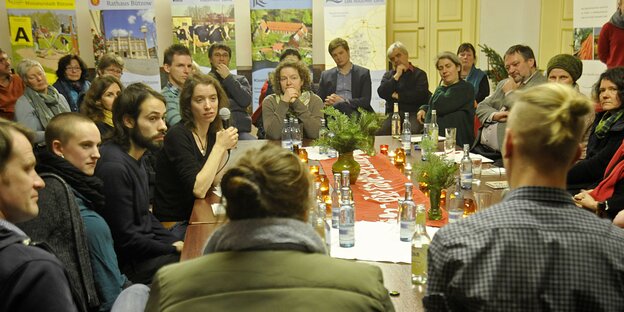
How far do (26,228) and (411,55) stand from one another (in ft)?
23.4

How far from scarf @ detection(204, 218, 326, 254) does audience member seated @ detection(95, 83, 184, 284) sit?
136 cm

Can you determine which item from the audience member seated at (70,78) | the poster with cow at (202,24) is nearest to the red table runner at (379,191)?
the audience member seated at (70,78)

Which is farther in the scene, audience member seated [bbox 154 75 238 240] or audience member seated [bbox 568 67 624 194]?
audience member seated [bbox 568 67 624 194]

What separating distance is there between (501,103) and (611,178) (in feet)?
6.38

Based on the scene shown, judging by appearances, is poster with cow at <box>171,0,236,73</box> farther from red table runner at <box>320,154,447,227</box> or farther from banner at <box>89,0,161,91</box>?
red table runner at <box>320,154,447,227</box>

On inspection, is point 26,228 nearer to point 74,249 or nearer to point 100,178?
point 74,249

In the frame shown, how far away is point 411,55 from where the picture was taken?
854 centimetres

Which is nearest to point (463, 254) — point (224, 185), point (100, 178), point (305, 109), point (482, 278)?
point (482, 278)

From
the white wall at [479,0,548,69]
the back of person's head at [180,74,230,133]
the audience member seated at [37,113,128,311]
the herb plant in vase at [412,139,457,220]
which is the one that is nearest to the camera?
the audience member seated at [37,113,128,311]

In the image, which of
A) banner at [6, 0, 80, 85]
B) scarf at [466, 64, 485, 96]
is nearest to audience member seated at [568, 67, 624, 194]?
scarf at [466, 64, 485, 96]

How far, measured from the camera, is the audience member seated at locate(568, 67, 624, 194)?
3484 millimetres

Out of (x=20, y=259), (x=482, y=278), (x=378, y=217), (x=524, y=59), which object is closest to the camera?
(x=482, y=278)

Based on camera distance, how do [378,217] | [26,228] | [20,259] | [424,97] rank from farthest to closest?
[424,97]
[378,217]
[26,228]
[20,259]

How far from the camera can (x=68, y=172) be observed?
2.26 m
